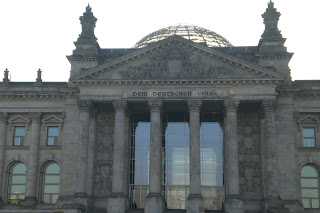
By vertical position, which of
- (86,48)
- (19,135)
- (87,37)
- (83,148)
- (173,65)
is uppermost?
(87,37)

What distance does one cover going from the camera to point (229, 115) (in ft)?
145

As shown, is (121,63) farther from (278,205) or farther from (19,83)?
(278,205)

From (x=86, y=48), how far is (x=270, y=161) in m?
21.8

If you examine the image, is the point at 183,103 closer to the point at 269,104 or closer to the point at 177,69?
the point at 177,69

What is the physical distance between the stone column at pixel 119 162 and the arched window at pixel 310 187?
1738 centimetres

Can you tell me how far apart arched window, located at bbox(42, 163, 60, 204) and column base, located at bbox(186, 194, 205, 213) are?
15.0m

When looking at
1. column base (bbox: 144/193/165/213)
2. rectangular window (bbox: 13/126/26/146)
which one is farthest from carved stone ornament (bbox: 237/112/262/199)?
rectangular window (bbox: 13/126/26/146)

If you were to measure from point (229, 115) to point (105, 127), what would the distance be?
491 inches

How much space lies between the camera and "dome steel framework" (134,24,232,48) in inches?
2411

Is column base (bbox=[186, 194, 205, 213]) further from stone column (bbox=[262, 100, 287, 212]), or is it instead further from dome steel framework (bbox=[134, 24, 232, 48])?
dome steel framework (bbox=[134, 24, 232, 48])

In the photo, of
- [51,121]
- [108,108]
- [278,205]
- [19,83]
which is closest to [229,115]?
[278,205]

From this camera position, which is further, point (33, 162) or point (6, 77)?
point (6, 77)

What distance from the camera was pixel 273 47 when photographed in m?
49.0

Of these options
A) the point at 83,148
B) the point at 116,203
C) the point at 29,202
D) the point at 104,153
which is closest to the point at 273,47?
the point at 104,153
